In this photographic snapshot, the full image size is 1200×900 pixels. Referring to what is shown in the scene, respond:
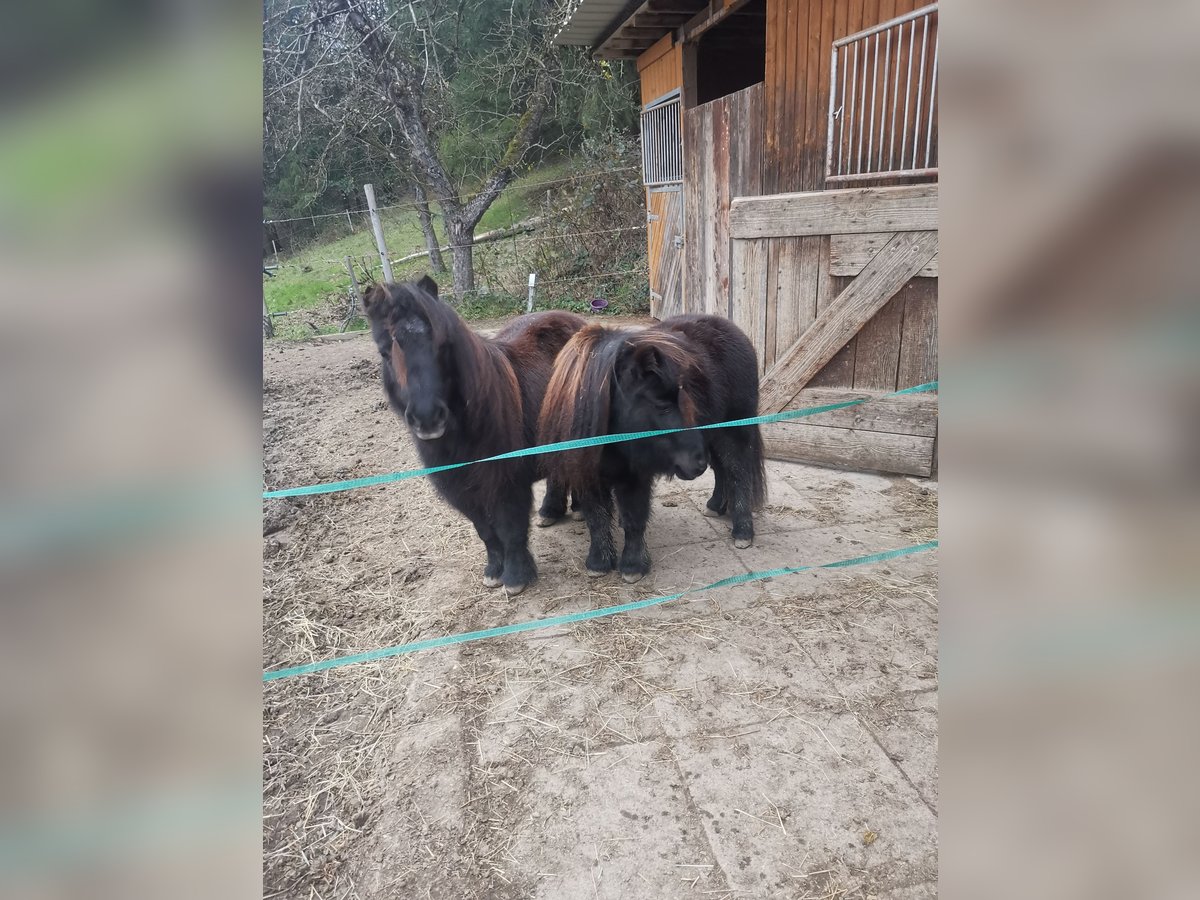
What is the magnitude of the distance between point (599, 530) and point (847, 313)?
2.56 metres

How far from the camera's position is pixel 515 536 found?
353 centimetres

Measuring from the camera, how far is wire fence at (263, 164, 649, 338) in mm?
11562

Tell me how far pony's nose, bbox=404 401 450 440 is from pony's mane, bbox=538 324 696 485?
0.68 metres

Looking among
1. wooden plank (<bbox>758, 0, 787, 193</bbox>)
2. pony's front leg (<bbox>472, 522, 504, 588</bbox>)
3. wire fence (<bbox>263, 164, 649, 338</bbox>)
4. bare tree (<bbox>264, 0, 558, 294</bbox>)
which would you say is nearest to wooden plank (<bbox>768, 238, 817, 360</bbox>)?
wooden plank (<bbox>758, 0, 787, 193</bbox>)

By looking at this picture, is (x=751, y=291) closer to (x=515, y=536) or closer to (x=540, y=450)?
(x=515, y=536)

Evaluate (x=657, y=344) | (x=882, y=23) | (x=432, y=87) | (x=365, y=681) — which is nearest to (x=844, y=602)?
(x=657, y=344)

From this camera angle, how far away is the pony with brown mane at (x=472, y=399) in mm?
2848

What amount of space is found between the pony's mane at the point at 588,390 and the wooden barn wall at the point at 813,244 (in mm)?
1872

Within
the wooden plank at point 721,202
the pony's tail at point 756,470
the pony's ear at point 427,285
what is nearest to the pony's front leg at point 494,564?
the pony's ear at point 427,285

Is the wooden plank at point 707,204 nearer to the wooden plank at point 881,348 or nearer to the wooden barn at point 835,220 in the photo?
the wooden barn at point 835,220
